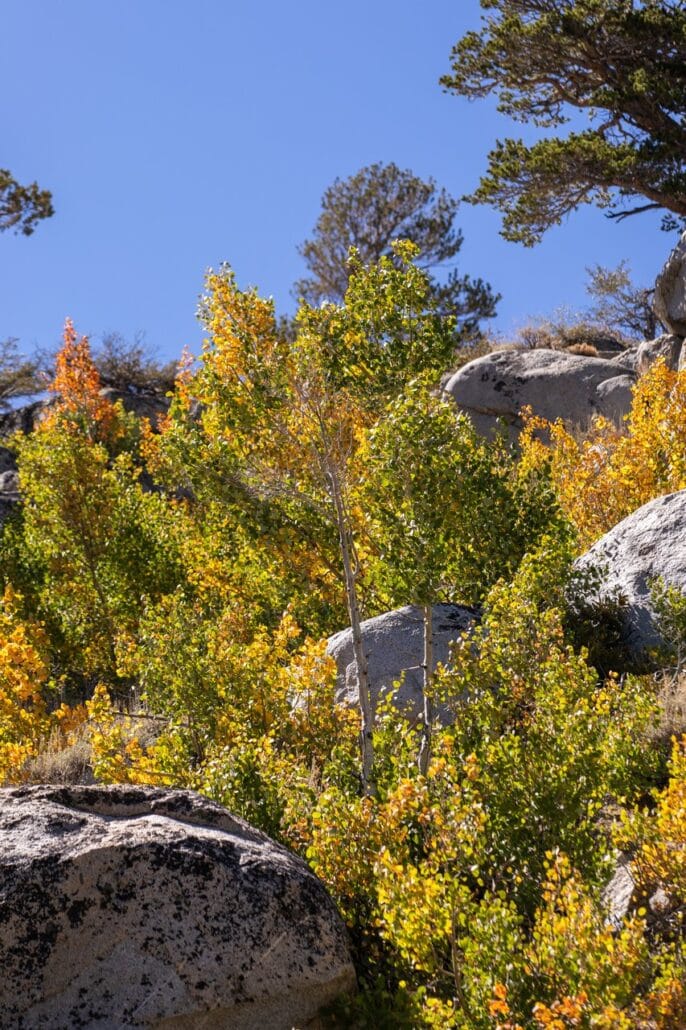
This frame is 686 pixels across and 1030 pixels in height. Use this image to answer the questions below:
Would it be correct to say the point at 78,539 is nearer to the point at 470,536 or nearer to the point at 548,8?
the point at 470,536

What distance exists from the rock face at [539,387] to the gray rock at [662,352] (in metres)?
0.48

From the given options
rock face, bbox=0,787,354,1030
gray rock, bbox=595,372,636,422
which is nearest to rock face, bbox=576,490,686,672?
rock face, bbox=0,787,354,1030

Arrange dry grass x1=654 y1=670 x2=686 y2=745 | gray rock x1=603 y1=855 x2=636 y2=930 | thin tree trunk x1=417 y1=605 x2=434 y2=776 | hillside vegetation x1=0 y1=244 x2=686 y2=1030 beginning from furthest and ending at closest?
thin tree trunk x1=417 y1=605 x2=434 y2=776 → dry grass x1=654 y1=670 x2=686 y2=745 → gray rock x1=603 y1=855 x2=636 y2=930 → hillside vegetation x1=0 y1=244 x2=686 y2=1030

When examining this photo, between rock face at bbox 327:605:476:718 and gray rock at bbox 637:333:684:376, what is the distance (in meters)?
14.6

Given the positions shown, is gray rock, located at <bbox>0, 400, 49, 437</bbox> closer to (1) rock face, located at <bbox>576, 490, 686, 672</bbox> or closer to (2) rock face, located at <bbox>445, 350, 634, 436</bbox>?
(2) rock face, located at <bbox>445, 350, 634, 436</bbox>

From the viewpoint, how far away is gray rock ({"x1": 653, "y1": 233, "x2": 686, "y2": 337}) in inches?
917

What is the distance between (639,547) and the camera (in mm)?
10633

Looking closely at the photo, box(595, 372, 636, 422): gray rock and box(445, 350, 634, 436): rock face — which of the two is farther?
box(445, 350, 634, 436): rock face

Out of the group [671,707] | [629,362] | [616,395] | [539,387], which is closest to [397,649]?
[671,707]

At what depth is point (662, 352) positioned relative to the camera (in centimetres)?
2412

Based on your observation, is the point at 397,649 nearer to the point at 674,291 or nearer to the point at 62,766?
the point at 62,766

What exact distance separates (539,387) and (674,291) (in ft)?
12.5

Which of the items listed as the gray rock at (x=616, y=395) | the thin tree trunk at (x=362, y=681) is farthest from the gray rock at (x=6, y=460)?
the thin tree trunk at (x=362, y=681)

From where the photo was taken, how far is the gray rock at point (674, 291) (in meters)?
23.3
